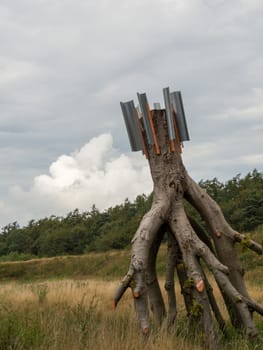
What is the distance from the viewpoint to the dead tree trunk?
224 inches

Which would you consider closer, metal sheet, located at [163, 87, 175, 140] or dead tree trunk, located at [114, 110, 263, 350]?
dead tree trunk, located at [114, 110, 263, 350]

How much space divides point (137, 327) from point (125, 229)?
56.8 meters

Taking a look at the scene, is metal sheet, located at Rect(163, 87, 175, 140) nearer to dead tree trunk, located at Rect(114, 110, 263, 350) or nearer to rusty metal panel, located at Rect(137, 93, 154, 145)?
dead tree trunk, located at Rect(114, 110, 263, 350)

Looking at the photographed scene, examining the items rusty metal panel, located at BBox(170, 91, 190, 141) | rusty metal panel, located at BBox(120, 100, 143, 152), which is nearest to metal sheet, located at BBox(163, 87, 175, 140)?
rusty metal panel, located at BBox(170, 91, 190, 141)

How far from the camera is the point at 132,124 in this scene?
6789 millimetres

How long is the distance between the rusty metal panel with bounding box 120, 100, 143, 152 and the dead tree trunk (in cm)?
11

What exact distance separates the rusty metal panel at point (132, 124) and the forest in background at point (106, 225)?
37659 millimetres

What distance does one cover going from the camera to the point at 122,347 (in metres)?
4.61

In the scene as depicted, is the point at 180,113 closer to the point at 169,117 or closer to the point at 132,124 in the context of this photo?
the point at 169,117

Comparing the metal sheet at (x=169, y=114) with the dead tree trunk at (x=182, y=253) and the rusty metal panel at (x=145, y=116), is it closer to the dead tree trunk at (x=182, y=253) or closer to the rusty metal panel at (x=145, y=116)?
the dead tree trunk at (x=182, y=253)

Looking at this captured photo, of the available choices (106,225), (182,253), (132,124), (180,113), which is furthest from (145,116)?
(106,225)

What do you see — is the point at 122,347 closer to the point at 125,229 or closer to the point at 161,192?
the point at 161,192

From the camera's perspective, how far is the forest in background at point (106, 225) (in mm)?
52656

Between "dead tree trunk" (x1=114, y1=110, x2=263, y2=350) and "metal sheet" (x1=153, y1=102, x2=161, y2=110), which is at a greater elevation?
"metal sheet" (x1=153, y1=102, x2=161, y2=110)
